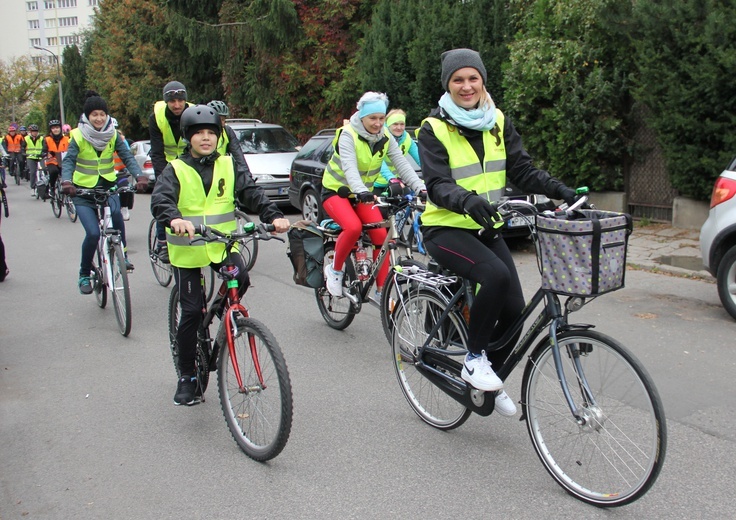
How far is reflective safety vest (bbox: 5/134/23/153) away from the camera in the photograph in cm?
2555

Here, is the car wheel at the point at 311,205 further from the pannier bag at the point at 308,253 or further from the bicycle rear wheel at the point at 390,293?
the bicycle rear wheel at the point at 390,293

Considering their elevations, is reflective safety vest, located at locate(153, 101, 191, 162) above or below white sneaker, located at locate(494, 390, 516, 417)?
above

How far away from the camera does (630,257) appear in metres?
9.02

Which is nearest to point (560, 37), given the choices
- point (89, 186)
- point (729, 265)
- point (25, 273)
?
point (729, 265)

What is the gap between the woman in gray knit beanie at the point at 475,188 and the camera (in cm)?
359

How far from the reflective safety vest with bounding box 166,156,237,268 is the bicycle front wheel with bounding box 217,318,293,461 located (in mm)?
550

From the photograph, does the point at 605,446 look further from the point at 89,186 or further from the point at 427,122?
the point at 89,186

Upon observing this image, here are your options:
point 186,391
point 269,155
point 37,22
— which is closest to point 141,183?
point 186,391

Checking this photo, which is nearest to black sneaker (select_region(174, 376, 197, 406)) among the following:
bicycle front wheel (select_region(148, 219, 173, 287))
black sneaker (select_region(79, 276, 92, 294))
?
black sneaker (select_region(79, 276, 92, 294))

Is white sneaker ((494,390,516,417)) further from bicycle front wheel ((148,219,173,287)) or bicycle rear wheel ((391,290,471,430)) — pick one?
bicycle front wheel ((148,219,173,287))

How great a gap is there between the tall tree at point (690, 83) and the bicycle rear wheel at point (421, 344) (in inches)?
259

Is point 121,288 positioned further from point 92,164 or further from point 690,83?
point 690,83

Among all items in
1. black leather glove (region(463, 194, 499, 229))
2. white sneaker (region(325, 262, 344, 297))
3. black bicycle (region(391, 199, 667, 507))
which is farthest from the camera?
white sneaker (region(325, 262, 344, 297))

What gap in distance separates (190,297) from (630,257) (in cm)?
641
